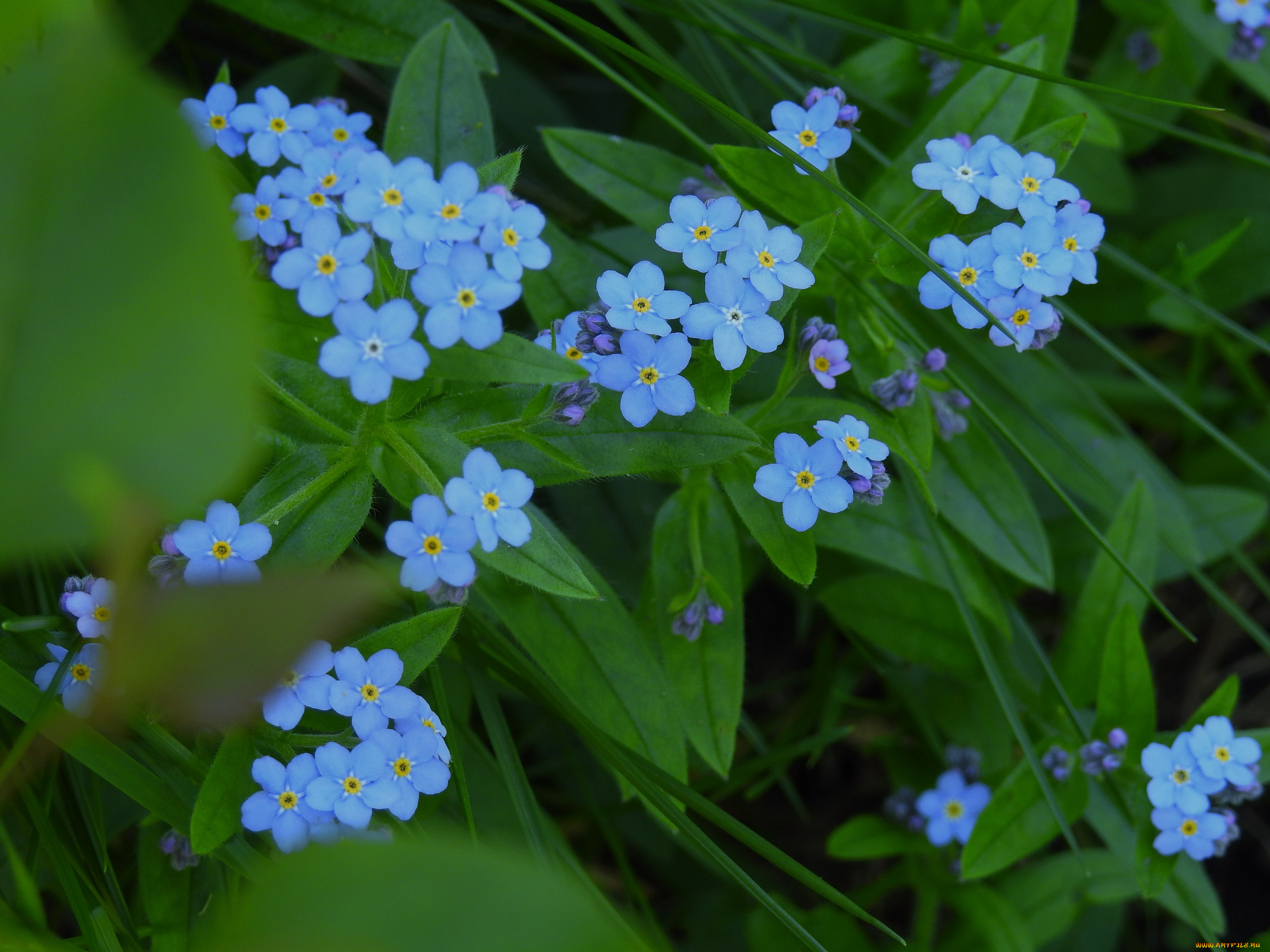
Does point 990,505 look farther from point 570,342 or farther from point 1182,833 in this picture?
point 570,342

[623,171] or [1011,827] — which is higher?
[623,171]

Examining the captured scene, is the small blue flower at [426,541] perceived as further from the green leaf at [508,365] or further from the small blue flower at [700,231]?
the small blue flower at [700,231]

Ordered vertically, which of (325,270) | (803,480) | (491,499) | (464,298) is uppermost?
(803,480)

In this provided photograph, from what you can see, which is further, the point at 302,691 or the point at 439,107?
the point at 439,107

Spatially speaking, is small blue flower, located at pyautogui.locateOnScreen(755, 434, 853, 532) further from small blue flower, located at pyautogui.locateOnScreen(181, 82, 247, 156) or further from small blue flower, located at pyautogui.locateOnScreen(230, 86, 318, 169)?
small blue flower, located at pyautogui.locateOnScreen(181, 82, 247, 156)

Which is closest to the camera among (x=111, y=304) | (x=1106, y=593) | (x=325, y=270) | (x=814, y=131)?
(x=111, y=304)

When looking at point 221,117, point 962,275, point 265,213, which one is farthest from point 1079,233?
point 221,117

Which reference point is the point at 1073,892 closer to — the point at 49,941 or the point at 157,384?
the point at 49,941

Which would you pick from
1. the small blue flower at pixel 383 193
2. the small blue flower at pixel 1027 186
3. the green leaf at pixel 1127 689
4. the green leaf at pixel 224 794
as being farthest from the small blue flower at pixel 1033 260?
the green leaf at pixel 224 794
